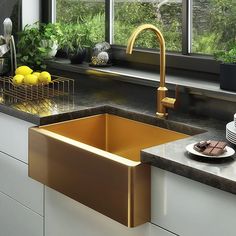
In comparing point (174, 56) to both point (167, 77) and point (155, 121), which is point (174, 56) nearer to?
point (167, 77)

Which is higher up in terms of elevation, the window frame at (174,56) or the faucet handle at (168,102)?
the window frame at (174,56)

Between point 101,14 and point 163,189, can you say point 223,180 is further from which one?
point 101,14

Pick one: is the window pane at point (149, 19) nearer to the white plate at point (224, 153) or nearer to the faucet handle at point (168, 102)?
the faucet handle at point (168, 102)

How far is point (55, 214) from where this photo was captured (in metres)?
1.98

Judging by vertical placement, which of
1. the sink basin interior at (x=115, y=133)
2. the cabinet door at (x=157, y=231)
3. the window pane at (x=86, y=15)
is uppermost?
the window pane at (x=86, y=15)

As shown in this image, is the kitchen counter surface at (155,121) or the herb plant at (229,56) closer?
the kitchen counter surface at (155,121)

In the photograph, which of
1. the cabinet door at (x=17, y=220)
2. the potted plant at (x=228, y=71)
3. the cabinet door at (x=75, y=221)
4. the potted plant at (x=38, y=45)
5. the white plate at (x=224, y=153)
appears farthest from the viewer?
the potted plant at (x=38, y=45)

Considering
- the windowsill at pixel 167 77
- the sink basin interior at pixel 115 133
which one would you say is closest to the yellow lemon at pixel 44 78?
the windowsill at pixel 167 77

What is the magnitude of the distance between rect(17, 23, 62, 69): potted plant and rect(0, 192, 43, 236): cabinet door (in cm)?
83

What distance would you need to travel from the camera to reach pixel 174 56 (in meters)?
2.33

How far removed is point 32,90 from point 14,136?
0.31m

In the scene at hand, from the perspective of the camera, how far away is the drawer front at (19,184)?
2088mm

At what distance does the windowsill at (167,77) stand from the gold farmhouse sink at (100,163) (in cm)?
21

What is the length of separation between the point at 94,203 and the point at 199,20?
1036 millimetres
